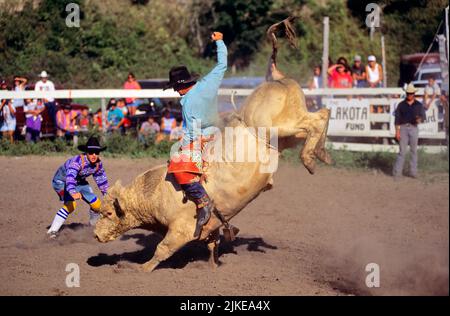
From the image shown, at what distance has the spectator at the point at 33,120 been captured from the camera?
14625mm

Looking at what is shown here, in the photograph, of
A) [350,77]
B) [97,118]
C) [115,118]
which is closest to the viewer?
[97,118]

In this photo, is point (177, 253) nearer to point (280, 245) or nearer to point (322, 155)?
point (280, 245)

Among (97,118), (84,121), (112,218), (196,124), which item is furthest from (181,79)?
(97,118)

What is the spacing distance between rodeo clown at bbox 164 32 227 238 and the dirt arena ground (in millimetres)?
830

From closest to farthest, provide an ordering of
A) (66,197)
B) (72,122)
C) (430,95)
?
(66,197) < (430,95) < (72,122)

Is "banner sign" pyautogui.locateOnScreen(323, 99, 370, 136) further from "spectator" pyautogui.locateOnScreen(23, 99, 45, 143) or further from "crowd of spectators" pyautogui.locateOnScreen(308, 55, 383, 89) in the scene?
"spectator" pyautogui.locateOnScreen(23, 99, 45, 143)

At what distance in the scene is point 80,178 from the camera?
8.26 metres

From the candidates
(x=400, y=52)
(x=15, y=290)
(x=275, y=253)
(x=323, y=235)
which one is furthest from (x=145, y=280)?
(x=400, y=52)

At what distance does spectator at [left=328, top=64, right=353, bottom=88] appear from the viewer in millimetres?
15373

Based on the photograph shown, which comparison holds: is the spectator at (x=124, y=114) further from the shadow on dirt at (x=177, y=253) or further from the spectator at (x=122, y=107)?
the shadow on dirt at (x=177, y=253)

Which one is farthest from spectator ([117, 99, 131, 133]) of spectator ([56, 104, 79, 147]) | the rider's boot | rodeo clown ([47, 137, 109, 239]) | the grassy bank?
the rider's boot

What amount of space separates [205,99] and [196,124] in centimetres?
26

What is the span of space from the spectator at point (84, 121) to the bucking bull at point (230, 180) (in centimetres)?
795

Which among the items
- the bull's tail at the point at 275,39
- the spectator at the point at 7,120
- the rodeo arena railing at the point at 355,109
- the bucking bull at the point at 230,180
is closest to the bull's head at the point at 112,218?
the bucking bull at the point at 230,180
